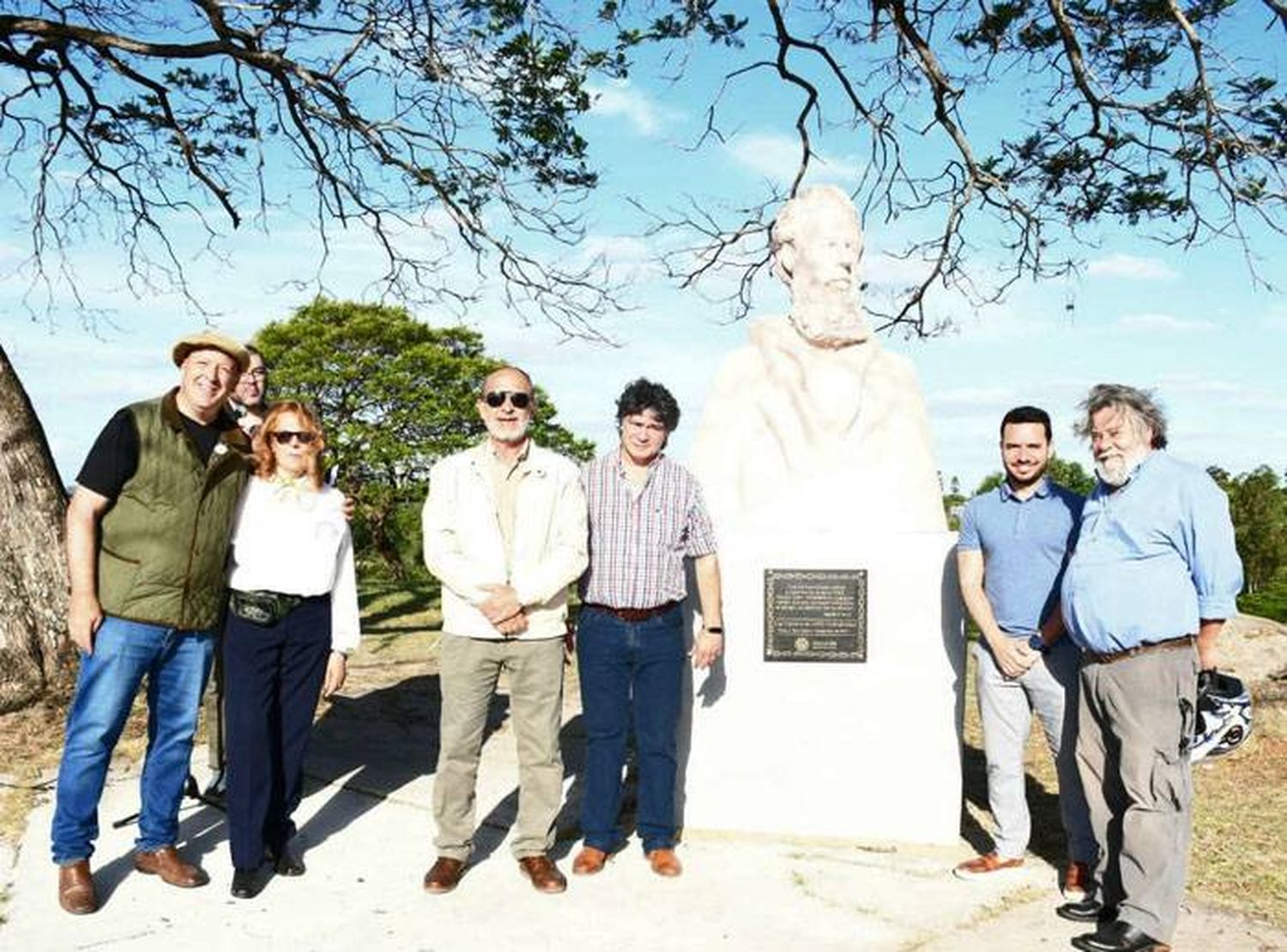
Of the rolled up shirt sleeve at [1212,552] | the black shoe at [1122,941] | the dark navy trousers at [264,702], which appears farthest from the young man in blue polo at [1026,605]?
the dark navy trousers at [264,702]

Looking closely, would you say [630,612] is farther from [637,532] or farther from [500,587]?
[500,587]

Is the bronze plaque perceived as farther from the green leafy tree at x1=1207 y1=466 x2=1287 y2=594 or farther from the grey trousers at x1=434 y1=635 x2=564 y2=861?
the green leafy tree at x1=1207 y1=466 x2=1287 y2=594

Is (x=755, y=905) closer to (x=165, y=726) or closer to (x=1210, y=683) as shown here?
(x=1210, y=683)

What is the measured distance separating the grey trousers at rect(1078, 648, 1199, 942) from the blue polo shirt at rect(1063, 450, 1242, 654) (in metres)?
0.11

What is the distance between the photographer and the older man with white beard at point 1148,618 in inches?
144

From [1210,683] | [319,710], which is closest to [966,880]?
[1210,683]

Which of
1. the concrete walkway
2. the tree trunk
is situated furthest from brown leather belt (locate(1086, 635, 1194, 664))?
the tree trunk

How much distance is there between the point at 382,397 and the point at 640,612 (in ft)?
57.8

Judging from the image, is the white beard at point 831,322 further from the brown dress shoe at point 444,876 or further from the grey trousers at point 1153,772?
the brown dress shoe at point 444,876

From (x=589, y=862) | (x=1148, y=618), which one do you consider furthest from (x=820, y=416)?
(x=589, y=862)

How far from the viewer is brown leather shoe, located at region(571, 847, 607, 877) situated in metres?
4.41

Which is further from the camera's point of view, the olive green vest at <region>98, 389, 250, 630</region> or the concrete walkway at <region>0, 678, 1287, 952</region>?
the olive green vest at <region>98, 389, 250, 630</region>

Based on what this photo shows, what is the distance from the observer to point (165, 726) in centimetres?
414

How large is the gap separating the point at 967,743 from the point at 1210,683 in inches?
145
